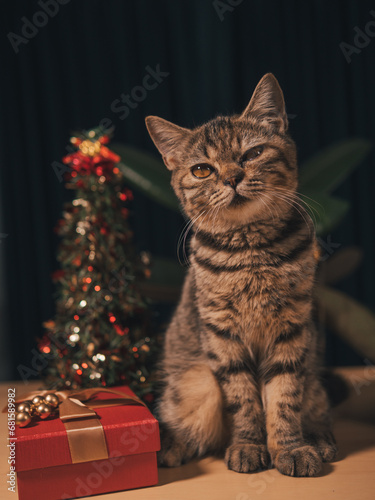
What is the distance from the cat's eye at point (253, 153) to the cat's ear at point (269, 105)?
77 millimetres

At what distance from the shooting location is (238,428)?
1.06 m

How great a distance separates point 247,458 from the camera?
1008 millimetres

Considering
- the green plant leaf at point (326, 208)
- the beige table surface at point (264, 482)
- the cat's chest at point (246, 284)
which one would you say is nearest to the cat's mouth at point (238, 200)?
the cat's chest at point (246, 284)

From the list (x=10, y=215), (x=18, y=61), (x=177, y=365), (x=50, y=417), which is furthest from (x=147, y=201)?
(x=50, y=417)

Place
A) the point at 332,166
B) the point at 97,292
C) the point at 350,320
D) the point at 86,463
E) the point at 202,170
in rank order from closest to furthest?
the point at 86,463 < the point at 202,170 < the point at 97,292 < the point at 350,320 < the point at 332,166

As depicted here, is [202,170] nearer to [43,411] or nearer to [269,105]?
[269,105]

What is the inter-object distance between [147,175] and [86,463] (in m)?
0.91

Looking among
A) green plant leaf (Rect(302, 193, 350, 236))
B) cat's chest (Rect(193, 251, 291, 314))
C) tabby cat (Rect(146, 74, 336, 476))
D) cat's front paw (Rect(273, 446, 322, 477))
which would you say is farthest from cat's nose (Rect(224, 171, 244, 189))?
cat's front paw (Rect(273, 446, 322, 477))

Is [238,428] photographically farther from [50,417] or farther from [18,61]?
[18,61]

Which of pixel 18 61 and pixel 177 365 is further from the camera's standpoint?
pixel 18 61

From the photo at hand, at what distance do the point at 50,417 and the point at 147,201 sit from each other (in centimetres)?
132

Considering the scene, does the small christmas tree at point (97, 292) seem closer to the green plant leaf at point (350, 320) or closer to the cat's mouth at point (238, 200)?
the cat's mouth at point (238, 200)

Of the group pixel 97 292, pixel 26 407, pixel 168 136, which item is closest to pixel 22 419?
pixel 26 407

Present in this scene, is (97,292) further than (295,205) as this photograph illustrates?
Yes
